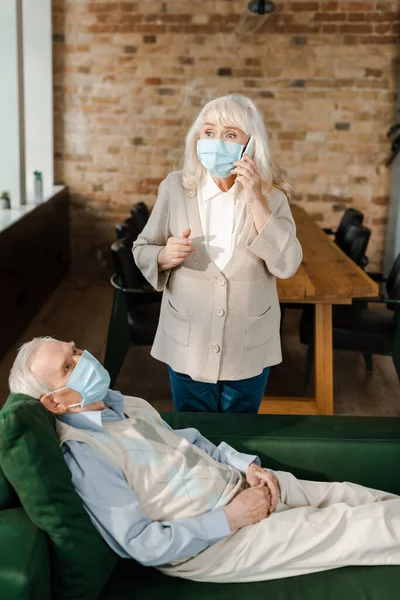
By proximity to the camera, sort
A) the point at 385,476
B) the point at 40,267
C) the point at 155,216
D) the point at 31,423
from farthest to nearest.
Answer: the point at 40,267, the point at 155,216, the point at 385,476, the point at 31,423

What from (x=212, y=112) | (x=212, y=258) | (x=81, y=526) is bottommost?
(x=81, y=526)

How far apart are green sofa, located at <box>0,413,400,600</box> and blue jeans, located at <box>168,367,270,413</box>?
0.13 m

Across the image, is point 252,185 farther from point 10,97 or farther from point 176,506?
point 10,97

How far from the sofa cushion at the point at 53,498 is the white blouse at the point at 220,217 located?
2.85 ft

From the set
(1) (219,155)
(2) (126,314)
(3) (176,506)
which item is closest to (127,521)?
(3) (176,506)

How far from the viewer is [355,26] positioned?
21.8 feet

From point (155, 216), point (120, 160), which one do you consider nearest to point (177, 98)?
point (120, 160)

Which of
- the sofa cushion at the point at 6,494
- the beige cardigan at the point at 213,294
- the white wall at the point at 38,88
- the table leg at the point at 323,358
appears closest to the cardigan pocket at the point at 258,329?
the beige cardigan at the point at 213,294

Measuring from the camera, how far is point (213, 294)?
2525 mm

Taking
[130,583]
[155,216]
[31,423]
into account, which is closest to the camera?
[31,423]

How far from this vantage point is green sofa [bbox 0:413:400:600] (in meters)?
1.76

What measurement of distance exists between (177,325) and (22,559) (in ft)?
3.45

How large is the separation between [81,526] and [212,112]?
1.29 m

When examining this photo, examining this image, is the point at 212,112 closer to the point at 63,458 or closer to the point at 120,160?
the point at 63,458
